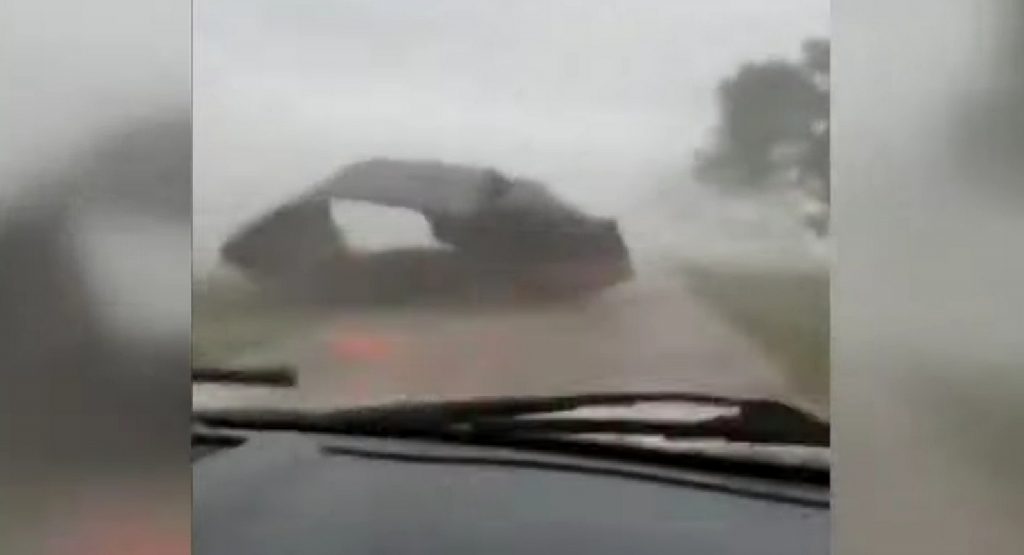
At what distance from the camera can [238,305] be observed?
97cm

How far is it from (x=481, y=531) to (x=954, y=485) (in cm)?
31

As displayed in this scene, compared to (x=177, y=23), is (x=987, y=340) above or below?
below

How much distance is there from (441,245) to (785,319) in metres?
0.23

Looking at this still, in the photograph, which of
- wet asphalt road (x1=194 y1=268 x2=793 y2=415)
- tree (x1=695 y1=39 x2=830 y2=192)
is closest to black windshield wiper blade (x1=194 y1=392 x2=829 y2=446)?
wet asphalt road (x1=194 y1=268 x2=793 y2=415)

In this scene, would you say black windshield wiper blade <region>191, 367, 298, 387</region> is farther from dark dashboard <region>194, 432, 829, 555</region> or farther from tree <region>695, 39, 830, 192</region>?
tree <region>695, 39, 830, 192</region>

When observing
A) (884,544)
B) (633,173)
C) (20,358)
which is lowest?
(884,544)

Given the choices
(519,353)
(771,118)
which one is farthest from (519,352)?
(771,118)

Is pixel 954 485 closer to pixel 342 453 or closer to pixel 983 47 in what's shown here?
pixel 983 47

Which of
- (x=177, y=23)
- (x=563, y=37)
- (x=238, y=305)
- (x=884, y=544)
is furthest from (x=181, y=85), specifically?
(x=884, y=544)

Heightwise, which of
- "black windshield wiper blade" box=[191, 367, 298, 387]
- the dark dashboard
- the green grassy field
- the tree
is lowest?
the dark dashboard

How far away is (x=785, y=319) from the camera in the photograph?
3.22 feet

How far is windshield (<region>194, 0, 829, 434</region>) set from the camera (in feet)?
3.18

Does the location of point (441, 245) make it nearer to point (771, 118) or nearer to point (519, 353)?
point (519, 353)

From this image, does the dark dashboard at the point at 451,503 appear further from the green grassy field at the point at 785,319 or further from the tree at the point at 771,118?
the tree at the point at 771,118
